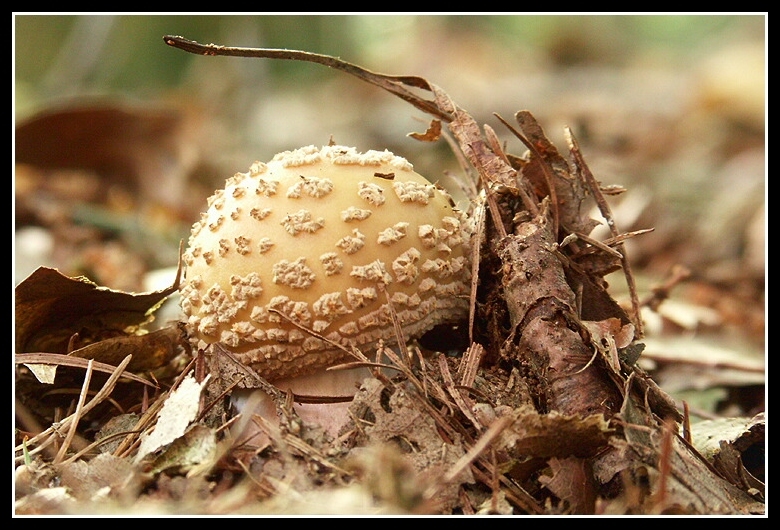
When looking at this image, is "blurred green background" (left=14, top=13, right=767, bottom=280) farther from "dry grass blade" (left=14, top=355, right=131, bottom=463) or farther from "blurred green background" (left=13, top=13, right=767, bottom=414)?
"dry grass blade" (left=14, top=355, right=131, bottom=463)

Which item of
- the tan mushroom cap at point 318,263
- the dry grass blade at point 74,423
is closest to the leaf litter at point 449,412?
the dry grass blade at point 74,423

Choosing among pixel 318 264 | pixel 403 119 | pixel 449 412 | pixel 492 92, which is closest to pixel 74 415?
pixel 318 264

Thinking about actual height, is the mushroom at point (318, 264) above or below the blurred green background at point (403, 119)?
above

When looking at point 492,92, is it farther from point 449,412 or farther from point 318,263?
point 449,412

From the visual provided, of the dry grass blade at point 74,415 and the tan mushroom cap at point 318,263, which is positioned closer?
the tan mushroom cap at point 318,263

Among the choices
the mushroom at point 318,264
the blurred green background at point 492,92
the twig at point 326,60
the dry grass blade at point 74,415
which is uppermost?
the twig at point 326,60

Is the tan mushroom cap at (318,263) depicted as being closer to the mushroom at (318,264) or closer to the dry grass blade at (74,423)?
the mushroom at (318,264)

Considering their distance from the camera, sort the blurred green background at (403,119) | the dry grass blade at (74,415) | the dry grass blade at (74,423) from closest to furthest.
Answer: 1. the dry grass blade at (74,423)
2. the dry grass blade at (74,415)
3. the blurred green background at (403,119)

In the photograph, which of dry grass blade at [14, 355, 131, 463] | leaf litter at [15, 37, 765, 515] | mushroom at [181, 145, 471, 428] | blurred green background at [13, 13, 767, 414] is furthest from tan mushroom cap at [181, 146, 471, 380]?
blurred green background at [13, 13, 767, 414]

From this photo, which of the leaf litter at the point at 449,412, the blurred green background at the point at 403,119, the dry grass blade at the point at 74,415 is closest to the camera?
the leaf litter at the point at 449,412
